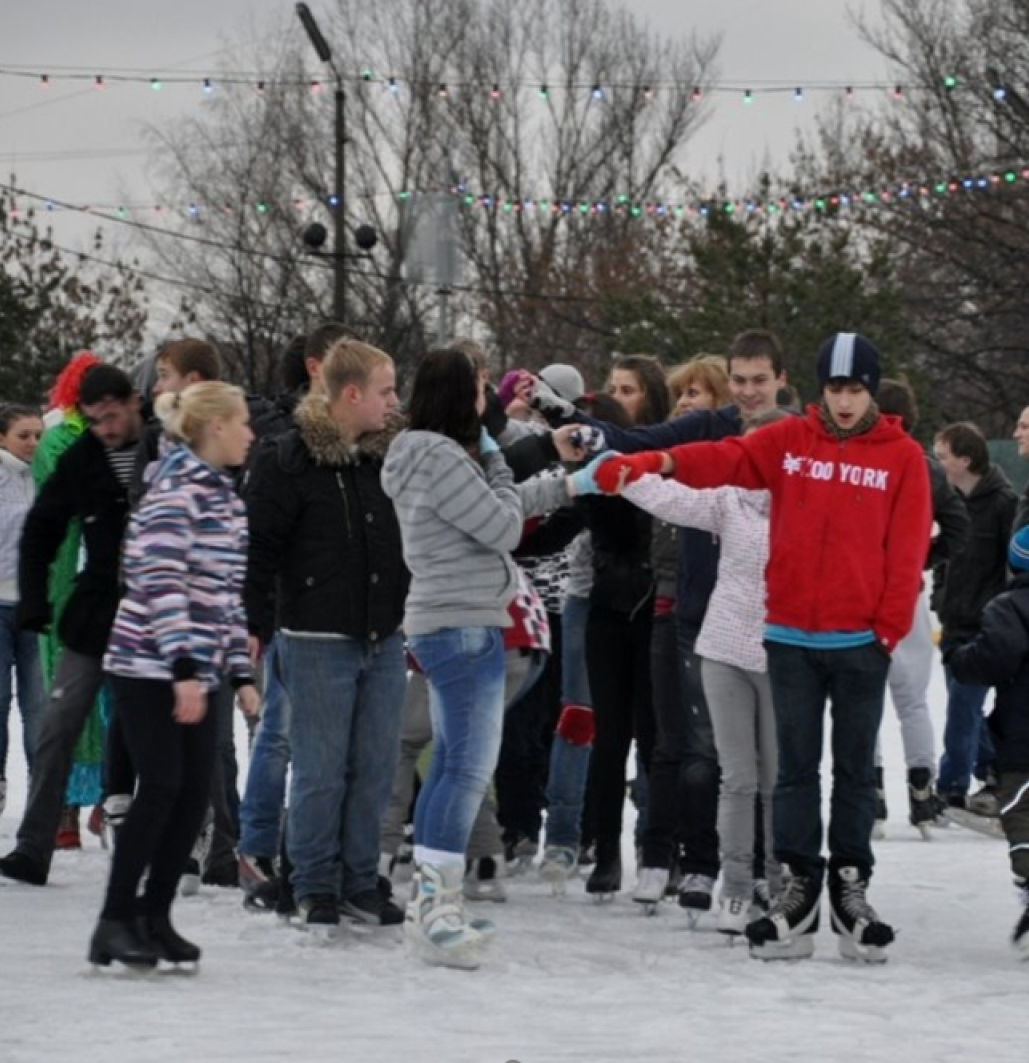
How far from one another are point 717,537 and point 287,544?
1405mm

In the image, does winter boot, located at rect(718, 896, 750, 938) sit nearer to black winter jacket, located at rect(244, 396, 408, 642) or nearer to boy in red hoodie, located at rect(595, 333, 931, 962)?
boy in red hoodie, located at rect(595, 333, 931, 962)

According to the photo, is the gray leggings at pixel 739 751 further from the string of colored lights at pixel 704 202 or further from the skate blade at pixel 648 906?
the string of colored lights at pixel 704 202

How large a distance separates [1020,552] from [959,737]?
3791 mm

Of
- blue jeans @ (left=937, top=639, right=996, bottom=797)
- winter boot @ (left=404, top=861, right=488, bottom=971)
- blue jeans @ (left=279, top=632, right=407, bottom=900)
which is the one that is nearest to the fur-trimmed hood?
blue jeans @ (left=279, top=632, right=407, bottom=900)

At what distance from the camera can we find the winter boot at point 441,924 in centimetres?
723

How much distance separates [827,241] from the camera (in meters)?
36.6

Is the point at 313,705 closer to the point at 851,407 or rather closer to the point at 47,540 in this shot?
the point at 47,540

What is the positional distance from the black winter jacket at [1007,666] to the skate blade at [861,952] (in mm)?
812

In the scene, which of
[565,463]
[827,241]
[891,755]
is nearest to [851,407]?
[565,463]

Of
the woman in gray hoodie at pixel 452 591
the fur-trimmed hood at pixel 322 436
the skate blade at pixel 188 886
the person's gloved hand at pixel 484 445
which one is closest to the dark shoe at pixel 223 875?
the skate blade at pixel 188 886

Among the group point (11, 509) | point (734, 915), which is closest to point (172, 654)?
point (734, 915)

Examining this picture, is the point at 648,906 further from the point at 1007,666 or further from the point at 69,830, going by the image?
the point at 69,830

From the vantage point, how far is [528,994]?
6.84 m

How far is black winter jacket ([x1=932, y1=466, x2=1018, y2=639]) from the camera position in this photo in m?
11.9
